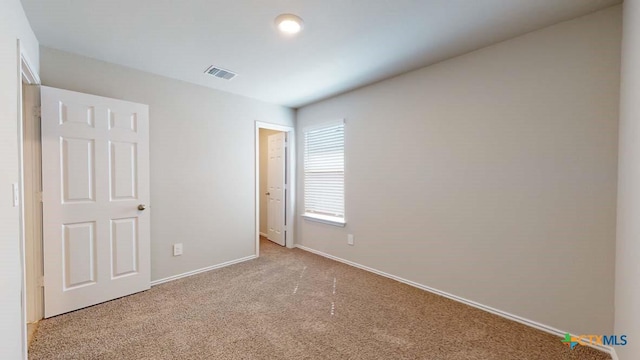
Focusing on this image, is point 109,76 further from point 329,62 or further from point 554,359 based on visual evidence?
point 554,359

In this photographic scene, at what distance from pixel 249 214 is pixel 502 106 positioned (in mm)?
3309

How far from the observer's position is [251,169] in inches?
153

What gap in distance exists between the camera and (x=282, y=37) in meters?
2.21

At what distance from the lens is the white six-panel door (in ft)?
7.50

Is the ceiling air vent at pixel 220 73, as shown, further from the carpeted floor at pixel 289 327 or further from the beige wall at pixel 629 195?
the beige wall at pixel 629 195

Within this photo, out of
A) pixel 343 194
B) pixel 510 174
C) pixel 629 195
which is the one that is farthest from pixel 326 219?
pixel 629 195

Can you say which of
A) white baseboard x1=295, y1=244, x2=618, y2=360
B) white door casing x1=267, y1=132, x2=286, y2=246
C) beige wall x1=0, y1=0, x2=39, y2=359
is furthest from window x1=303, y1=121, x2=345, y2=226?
beige wall x1=0, y1=0, x2=39, y2=359

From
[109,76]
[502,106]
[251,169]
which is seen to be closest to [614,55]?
[502,106]

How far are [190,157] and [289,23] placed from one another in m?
2.11

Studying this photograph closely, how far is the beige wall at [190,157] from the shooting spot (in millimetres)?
2682

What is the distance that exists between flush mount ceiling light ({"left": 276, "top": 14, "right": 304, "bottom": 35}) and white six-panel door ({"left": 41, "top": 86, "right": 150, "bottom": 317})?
1.80 m

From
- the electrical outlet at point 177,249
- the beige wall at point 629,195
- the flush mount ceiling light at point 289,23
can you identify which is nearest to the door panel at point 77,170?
the electrical outlet at point 177,249

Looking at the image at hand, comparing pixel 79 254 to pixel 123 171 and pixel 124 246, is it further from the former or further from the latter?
pixel 123 171

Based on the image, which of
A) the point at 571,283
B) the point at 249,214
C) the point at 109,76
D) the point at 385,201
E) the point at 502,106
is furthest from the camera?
the point at 249,214
